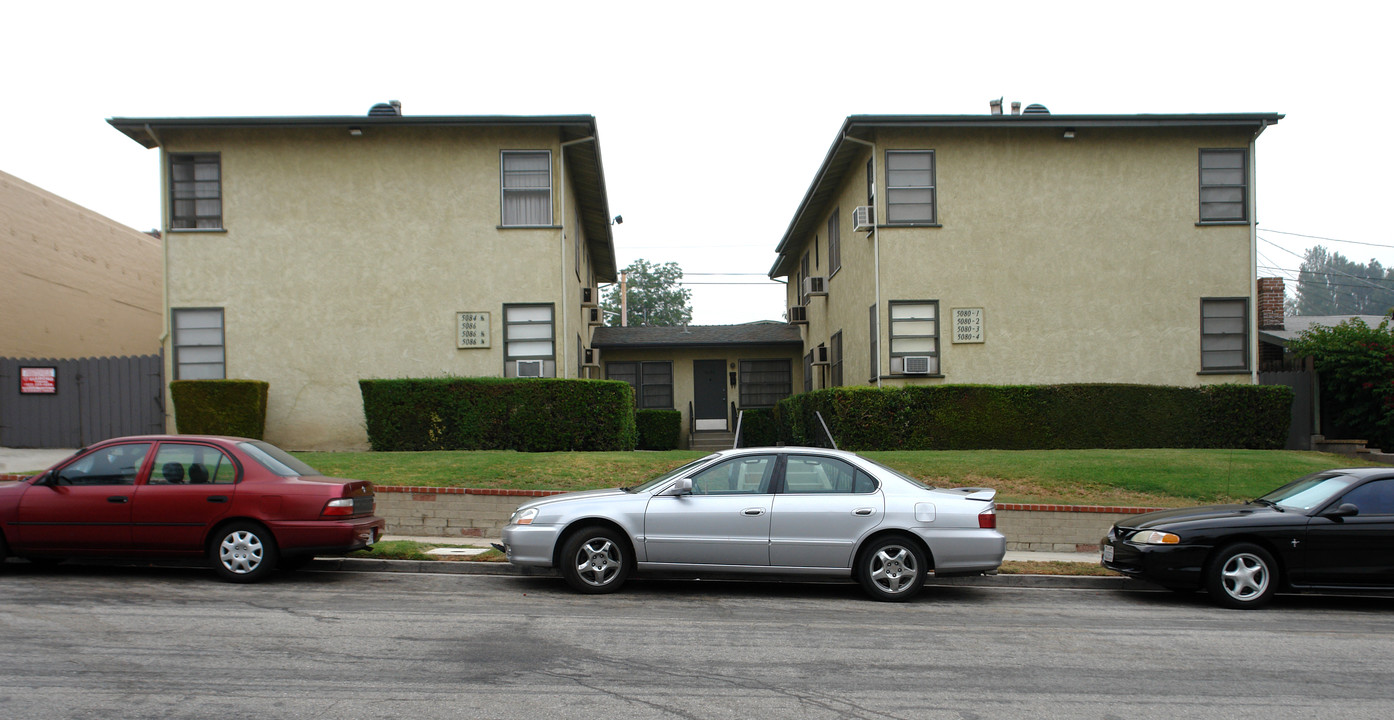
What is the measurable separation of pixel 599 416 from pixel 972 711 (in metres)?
11.6

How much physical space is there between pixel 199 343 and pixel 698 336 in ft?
46.4

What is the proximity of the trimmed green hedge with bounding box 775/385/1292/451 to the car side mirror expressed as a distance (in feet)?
25.3

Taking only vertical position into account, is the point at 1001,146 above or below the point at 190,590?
above

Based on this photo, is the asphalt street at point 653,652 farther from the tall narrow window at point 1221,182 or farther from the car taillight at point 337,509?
the tall narrow window at point 1221,182

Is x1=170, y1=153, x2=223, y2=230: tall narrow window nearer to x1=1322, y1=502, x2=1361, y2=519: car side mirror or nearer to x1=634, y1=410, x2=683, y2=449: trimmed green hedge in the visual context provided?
x1=634, y1=410, x2=683, y2=449: trimmed green hedge

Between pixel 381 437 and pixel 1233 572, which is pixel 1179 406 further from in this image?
pixel 381 437

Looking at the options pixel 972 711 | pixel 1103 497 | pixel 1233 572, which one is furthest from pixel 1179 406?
pixel 972 711

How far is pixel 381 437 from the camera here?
52.0ft

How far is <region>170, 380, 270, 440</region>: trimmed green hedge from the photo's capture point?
53.5 feet

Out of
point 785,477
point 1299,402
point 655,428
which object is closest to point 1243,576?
point 785,477

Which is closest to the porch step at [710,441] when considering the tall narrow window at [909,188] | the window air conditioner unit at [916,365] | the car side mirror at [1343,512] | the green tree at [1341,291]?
the window air conditioner unit at [916,365]

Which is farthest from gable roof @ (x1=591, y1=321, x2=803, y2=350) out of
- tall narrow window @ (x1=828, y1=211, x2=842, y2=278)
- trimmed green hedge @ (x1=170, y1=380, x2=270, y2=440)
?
trimmed green hedge @ (x1=170, y1=380, x2=270, y2=440)

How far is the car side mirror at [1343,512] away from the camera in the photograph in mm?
8141

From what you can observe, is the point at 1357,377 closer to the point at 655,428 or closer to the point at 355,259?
the point at 655,428
